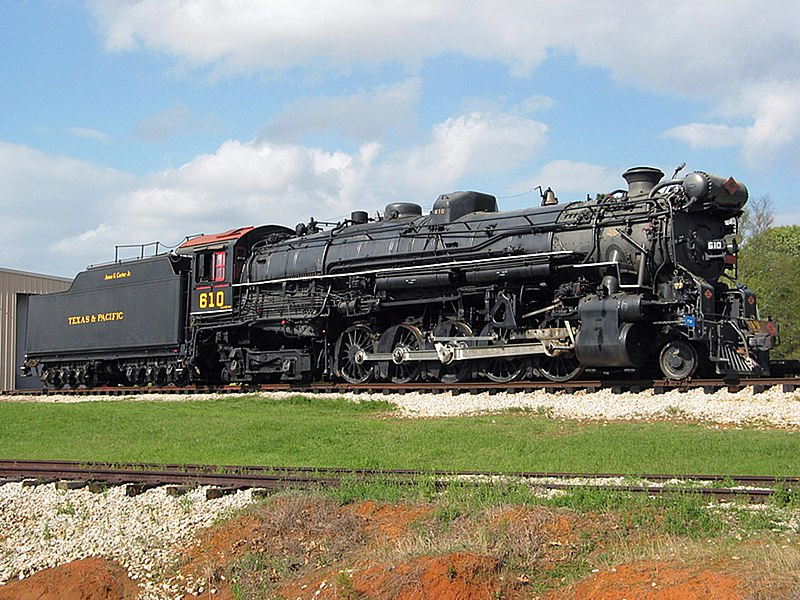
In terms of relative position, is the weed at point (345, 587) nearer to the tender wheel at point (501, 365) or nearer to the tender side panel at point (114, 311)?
the tender wheel at point (501, 365)

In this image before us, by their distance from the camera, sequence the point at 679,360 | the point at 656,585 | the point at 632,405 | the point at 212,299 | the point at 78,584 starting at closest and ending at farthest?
the point at 656,585
the point at 78,584
the point at 632,405
the point at 679,360
the point at 212,299

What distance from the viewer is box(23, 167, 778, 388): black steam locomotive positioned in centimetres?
1664

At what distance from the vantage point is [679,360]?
16594mm

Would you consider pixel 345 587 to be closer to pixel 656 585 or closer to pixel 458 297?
pixel 656 585

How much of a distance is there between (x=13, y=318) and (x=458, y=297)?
2580cm

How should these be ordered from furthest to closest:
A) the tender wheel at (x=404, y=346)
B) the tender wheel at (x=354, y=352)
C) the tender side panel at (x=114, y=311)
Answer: the tender side panel at (x=114, y=311) < the tender wheel at (x=354, y=352) < the tender wheel at (x=404, y=346)

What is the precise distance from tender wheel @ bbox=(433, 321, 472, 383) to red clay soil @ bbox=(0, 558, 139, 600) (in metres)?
11.8

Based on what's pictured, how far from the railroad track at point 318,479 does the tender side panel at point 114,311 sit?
45.5 feet

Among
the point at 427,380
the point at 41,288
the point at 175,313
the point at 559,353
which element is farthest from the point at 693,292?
the point at 41,288

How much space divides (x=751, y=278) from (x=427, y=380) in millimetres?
20209

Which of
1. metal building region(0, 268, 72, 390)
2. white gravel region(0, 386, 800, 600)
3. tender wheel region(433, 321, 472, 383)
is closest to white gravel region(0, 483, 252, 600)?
white gravel region(0, 386, 800, 600)

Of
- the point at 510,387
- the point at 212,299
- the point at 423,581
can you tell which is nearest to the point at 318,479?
the point at 423,581

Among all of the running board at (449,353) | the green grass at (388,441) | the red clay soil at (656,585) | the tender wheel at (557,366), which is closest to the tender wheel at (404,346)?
the running board at (449,353)

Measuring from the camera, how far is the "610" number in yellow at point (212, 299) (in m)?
24.0
